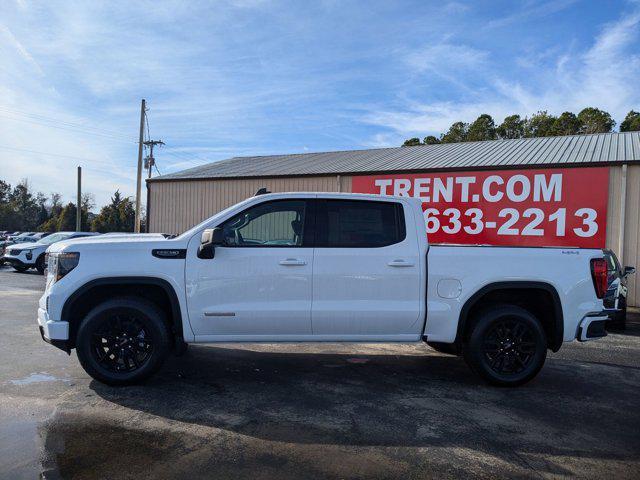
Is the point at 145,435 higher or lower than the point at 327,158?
lower

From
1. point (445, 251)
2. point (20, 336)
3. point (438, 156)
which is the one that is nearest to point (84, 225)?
point (438, 156)

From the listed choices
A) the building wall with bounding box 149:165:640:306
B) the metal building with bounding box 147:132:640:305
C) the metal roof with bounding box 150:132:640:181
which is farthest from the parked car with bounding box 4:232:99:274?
the metal roof with bounding box 150:132:640:181

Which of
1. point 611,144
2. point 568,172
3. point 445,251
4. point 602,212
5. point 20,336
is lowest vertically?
point 20,336

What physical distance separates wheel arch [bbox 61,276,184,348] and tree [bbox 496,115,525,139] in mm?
42145

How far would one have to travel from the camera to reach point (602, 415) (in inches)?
174

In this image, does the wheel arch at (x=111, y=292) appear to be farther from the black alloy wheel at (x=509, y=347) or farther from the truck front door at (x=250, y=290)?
the black alloy wheel at (x=509, y=347)

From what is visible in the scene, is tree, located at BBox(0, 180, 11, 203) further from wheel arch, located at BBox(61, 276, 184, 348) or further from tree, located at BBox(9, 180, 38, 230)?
wheel arch, located at BBox(61, 276, 184, 348)

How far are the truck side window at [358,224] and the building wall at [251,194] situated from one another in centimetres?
1044

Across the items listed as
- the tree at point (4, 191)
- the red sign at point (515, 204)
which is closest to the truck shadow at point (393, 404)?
the red sign at point (515, 204)

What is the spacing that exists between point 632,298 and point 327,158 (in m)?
12.8

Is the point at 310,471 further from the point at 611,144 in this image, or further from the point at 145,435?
the point at 611,144

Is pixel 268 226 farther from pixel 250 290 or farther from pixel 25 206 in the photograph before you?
pixel 25 206

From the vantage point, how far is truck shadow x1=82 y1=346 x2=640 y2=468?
12.4 feet

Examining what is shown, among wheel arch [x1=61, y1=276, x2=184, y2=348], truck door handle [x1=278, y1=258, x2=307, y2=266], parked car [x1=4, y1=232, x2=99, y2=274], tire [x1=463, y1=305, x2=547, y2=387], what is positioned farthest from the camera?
parked car [x1=4, y1=232, x2=99, y2=274]
